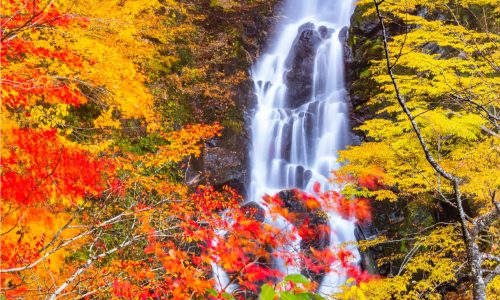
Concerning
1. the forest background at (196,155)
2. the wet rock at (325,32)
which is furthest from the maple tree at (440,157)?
the wet rock at (325,32)

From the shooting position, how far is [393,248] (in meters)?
9.19

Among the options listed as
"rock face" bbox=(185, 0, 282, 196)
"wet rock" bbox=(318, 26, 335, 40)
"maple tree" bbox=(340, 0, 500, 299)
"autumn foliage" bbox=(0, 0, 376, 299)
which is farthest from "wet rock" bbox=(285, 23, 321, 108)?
"maple tree" bbox=(340, 0, 500, 299)

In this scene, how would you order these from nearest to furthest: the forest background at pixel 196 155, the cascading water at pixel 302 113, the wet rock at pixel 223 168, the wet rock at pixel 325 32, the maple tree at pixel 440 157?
the forest background at pixel 196 155 < the maple tree at pixel 440 157 < the wet rock at pixel 223 168 < the cascading water at pixel 302 113 < the wet rock at pixel 325 32

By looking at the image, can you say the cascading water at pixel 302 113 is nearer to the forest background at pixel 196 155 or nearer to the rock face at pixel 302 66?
the rock face at pixel 302 66

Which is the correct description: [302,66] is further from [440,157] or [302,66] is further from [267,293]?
[267,293]

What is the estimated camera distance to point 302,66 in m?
17.0

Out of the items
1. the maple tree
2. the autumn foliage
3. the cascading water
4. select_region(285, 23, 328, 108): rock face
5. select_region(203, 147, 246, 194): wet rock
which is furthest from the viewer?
select_region(285, 23, 328, 108): rock face

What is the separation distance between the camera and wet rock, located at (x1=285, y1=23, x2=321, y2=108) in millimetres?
16156

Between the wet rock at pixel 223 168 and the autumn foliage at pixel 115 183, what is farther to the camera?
the wet rock at pixel 223 168

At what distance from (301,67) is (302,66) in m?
0.08

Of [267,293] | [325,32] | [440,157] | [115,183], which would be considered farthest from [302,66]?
[267,293]

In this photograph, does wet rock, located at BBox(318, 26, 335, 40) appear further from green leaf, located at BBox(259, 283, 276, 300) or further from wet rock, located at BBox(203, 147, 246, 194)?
green leaf, located at BBox(259, 283, 276, 300)

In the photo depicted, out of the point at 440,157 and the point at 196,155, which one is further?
the point at 196,155

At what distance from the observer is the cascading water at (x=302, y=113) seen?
13.3 meters
